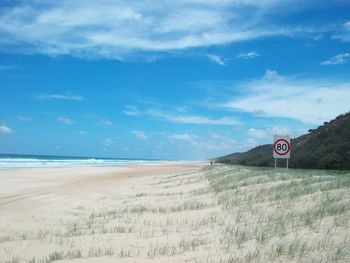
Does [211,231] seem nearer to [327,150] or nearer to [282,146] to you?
[282,146]

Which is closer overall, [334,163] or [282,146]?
[282,146]

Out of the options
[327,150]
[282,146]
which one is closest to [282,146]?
[282,146]

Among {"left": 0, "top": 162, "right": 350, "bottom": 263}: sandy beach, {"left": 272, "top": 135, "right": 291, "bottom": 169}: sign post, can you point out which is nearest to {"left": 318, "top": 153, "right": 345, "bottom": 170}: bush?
{"left": 272, "top": 135, "right": 291, "bottom": 169}: sign post

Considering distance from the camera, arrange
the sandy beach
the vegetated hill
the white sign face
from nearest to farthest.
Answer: the sandy beach → the white sign face → the vegetated hill

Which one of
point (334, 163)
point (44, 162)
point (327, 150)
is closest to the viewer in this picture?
point (334, 163)

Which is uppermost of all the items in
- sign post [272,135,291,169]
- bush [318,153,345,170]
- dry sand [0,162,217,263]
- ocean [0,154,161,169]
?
sign post [272,135,291,169]

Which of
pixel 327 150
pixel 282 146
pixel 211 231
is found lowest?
pixel 211 231

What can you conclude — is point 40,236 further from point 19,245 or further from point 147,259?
point 147,259

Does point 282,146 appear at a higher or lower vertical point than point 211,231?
higher

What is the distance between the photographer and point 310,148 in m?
37.7

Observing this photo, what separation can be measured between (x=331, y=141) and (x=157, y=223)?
94.2ft

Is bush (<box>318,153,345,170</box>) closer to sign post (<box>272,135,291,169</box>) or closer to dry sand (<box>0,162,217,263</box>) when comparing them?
sign post (<box>272,135,291,169</box>)

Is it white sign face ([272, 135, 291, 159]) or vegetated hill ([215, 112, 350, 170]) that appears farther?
vegetated hill ([215, 112, 350, 170])

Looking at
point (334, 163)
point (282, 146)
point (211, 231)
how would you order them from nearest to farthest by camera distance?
1. point (211, 231)
2. point (282, 146)
3. point (334, 163)
